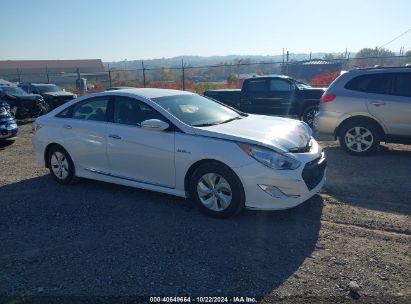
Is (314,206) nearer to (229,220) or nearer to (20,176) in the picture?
(229,220)

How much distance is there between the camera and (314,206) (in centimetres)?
496

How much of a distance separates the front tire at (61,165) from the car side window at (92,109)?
2.15 ft

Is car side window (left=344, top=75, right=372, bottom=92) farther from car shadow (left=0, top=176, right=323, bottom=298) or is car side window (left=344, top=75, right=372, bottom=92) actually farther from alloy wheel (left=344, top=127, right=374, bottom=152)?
car shadow (left=0, top=176, right=323, bottom=298)

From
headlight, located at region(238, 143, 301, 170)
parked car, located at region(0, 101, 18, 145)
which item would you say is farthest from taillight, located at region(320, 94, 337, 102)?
parked car, located at region(0, 101, 18, 145)

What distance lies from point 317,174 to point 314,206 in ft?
1.70

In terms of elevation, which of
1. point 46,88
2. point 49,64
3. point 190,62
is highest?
point 49,64

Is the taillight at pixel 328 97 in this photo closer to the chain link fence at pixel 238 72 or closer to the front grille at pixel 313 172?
the front grille at pixel 313 172

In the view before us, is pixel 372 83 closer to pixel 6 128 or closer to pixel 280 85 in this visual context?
pixel 280 85

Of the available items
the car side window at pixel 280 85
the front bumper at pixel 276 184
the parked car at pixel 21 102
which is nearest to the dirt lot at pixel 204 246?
the front bumper at pixel 276 184

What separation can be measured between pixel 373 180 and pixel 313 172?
6.55ft

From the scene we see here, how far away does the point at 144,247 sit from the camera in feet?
13.1

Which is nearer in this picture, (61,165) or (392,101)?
(61,165)

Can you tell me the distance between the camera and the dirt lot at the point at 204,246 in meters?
3.23

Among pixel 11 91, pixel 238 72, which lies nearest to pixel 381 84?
pixel 238 72
